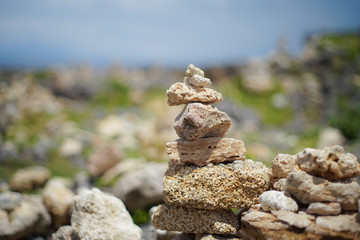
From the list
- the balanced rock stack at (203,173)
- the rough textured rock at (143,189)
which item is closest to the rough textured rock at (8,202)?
the rough textured rock at (143,189)

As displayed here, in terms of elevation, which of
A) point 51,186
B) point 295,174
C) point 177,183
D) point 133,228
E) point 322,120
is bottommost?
point 51,186

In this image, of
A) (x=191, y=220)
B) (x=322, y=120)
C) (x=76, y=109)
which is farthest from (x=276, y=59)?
(x=191, y=220)

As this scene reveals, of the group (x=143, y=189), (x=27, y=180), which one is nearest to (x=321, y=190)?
(x=143, y=189)

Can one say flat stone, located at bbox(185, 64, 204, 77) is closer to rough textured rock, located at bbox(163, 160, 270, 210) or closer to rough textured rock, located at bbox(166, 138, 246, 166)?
rough textured rock, located at bbox(166, 138, 246, 166)

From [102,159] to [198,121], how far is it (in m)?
8.41

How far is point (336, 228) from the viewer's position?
175 inches

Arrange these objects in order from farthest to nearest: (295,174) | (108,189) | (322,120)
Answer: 1. (322,120)
2. (108,189)
3. (295,174)

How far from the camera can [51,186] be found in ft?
34.2

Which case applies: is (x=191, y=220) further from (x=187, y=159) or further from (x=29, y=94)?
(x=29, y=94)

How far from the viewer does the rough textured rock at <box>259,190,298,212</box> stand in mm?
5066

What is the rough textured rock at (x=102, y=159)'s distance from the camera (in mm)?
12922

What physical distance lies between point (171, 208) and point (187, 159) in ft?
3.29

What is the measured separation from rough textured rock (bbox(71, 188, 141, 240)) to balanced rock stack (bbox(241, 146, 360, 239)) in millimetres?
2607

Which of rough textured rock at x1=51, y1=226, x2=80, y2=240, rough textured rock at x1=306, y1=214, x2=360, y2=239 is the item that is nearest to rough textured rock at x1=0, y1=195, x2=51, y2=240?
rough textured rock at x1=51, y1=226, x2=80, y2=240
